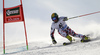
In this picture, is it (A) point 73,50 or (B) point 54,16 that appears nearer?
(A) point 73,50

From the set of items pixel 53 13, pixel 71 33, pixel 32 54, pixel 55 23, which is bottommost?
pixel 32 54

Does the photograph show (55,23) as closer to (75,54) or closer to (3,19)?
(3,19)

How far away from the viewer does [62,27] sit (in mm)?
5910

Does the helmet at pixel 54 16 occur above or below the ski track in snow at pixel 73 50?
above

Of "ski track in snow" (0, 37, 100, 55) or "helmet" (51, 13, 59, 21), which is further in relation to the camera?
"helmet" (51, 13, 59, 21)

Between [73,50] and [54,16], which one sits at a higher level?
[54,16]

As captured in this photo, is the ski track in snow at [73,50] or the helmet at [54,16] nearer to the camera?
the ski track in snow at [73,50]

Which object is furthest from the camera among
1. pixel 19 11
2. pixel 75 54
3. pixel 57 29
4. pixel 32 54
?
pixel 57 29

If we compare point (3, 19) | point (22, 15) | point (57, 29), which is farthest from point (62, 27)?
point (3, 19)

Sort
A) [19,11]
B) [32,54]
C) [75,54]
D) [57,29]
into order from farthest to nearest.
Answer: [57,29] < [19,11] < [32,54] < [75,54]

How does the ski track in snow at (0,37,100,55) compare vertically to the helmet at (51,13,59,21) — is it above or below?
below

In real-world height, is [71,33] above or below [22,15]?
below

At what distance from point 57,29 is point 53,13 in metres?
0.74

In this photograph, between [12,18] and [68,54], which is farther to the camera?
[12,18]
